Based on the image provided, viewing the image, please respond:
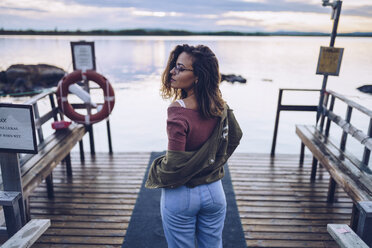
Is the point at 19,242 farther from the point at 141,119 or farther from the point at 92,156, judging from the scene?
the point at 141,119

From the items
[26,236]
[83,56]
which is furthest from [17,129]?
[83,56]

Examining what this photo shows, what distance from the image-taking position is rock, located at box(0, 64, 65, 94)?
14297 mm

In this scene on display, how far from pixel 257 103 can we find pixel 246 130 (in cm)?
445

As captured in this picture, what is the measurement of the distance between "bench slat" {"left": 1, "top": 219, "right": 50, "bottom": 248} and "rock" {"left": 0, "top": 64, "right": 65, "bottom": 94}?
571 inches

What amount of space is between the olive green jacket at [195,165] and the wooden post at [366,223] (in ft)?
2.49

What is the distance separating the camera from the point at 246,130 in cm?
892

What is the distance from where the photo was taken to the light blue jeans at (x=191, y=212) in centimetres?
124

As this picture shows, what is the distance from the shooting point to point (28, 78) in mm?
15906

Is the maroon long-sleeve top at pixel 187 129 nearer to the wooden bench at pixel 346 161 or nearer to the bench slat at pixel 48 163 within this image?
the wooden bench at pixel 346 161

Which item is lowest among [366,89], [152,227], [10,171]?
[366,89]

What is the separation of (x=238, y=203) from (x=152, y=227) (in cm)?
97

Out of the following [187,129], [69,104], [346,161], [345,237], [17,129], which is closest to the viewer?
[187,129]

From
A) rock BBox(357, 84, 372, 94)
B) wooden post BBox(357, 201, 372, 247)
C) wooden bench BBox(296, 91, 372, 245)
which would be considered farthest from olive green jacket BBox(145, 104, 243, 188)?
rock BBox(357, 84, 372, 94)

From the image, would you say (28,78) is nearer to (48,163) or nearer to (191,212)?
(48,163)
